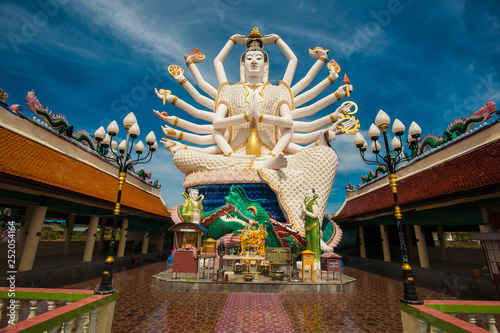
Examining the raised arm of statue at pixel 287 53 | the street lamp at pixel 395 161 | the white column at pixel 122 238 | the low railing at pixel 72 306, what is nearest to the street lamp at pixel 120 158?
the low railing at pixel 72 306

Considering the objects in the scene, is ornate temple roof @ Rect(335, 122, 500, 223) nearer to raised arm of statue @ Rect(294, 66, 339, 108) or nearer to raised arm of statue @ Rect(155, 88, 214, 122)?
raised arm of statue @ Rect(294, 66, 339, 108)

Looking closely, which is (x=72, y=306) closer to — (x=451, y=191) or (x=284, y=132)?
(x=451, y=191)

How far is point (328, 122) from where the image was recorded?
47.6 feet

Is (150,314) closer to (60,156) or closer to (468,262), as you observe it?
(60,156)

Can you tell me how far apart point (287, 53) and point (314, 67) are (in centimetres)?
232

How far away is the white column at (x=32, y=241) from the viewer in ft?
23.1

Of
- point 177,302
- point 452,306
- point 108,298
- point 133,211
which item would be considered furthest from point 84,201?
point 452,306

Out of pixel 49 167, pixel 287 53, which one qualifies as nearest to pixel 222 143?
pixel 287 53

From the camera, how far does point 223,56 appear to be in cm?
1722

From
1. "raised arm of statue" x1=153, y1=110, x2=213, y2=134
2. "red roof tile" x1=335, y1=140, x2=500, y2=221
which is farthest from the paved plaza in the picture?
"raised arm of statue" x1=153, y1=110, x2=213, y2=134

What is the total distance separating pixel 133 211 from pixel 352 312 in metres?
8.79

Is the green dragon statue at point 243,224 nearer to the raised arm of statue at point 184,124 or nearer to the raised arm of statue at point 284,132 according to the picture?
the raised arm of statue at point 284,132

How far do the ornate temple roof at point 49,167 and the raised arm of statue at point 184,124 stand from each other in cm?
480

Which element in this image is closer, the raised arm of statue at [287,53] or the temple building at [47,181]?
the temple building at [47,181]
